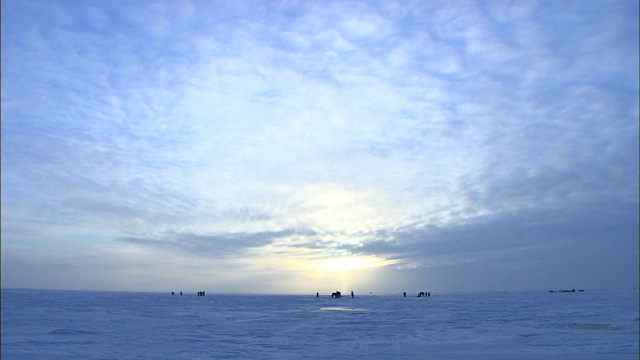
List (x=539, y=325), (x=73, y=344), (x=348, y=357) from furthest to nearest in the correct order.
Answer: (x=539, y=325), (x=73, y=344), (x=348, y=357)

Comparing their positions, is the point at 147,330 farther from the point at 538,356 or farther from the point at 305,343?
the point at 538,356

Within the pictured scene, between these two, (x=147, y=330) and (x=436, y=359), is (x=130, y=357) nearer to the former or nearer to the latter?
(x=147, y=330)

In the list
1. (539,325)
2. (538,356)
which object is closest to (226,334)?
(538,356)

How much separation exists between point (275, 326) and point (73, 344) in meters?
19.0

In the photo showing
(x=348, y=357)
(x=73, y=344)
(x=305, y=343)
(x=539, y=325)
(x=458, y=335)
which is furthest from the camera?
(x=539, y=325)

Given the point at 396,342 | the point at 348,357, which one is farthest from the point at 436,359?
the point at 396,342

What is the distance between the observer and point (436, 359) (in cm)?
2280

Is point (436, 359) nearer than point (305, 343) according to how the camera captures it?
Yes

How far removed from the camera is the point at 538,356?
23.4 meters

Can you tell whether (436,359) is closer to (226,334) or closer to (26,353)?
(226,334)

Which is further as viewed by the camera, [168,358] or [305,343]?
[305,343]

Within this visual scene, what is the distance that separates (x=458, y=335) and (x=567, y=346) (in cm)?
828

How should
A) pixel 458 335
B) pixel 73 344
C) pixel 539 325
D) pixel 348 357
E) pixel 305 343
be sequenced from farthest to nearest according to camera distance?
pixel 539 325, pixel 458 335, pixel 305 343, pixel 73 344, pixel 348 357

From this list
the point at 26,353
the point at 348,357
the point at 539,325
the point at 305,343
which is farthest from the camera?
the point at 539,325
